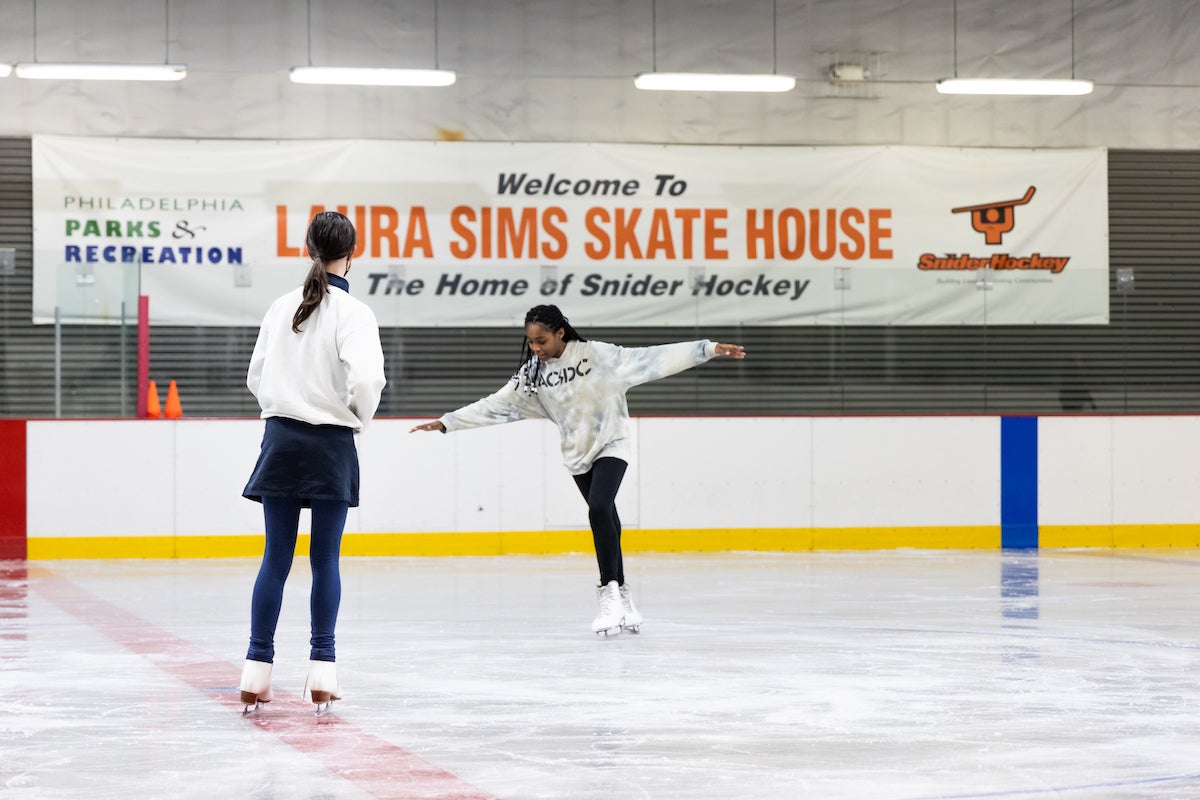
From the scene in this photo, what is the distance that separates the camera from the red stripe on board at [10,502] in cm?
1101

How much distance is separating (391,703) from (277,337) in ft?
3.93

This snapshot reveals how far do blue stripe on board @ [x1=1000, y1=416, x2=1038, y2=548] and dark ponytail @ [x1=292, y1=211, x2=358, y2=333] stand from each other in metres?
8.47

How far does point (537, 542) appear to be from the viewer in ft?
38.2

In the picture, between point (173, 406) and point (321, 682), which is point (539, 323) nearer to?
point (321, 682)

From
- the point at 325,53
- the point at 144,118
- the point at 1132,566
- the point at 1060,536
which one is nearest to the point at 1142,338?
the point at 1060,536

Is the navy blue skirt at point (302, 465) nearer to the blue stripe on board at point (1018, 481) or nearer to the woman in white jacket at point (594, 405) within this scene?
the woman in white jacket at point (594, 405)

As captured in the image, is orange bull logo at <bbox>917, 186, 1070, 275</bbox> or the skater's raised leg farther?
orange bull logo at <bbox>917, 186, 1070, 275</bbox>

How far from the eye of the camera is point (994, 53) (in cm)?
1524

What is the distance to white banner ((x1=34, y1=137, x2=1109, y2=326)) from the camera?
43.4 feet

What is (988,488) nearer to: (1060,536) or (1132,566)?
(1060,536)

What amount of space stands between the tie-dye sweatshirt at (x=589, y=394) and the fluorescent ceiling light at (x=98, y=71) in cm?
681

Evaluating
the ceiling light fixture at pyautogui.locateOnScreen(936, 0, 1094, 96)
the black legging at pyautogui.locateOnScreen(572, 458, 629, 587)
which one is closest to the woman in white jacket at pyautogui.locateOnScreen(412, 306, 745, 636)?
the black legging at pyautogui.locateOnScreen(572, 458, 629, 587)

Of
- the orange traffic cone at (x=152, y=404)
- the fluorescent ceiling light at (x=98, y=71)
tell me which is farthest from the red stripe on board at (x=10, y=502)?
the fluorescent ceiling light at (x=98, y=71)

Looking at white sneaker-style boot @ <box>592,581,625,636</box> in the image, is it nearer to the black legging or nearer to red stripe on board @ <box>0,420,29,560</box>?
the black legging
